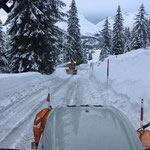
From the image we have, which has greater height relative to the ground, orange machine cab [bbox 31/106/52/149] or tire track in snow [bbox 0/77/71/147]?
orange machine cab [bbox 31/106/52/149]

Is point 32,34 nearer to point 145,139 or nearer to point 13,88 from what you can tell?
point 13,88

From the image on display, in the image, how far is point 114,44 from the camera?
36562mm

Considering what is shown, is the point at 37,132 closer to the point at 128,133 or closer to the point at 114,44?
the point at 128,133

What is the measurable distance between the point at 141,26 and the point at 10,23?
106 ft

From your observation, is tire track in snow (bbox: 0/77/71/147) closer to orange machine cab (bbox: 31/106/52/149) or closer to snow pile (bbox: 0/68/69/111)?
snow pile (bbox: 0/68/69/111)

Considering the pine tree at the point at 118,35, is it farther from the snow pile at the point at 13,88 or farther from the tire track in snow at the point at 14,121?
the tire track in snow at the point at 14,121

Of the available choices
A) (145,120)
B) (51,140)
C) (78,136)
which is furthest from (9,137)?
(145,120)

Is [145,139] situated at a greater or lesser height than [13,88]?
lesser

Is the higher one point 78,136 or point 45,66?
point 45,66

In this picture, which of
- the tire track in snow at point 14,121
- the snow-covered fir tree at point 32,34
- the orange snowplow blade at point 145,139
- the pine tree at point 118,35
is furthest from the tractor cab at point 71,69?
the orange snowplow blade at point 145,139

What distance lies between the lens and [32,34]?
12.1 m

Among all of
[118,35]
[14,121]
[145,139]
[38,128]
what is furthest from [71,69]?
A: [145,139]

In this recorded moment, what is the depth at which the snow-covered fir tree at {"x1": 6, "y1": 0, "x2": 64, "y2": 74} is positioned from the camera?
11320 millimetres

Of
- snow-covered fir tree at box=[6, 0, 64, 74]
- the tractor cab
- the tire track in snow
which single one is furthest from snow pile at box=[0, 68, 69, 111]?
the tractor cab
